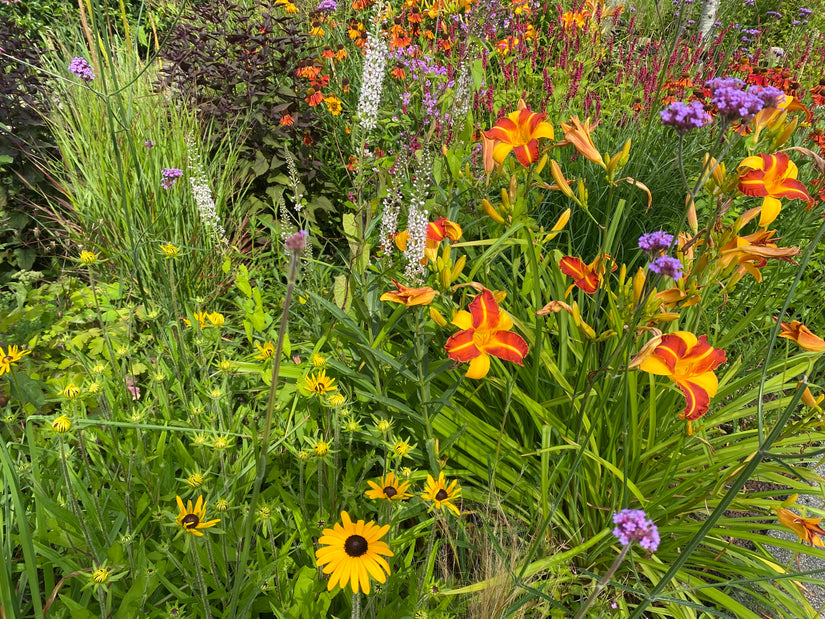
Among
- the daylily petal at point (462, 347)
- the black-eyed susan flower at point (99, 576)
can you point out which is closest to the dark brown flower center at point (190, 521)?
the black-eyed susan flower at point (99, 576)

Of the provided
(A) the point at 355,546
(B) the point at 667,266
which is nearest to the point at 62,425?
(A) the point at 355,546

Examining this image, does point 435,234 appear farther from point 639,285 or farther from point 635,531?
point 635,531

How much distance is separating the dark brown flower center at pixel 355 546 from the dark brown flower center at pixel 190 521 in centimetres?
27

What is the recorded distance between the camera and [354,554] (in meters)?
0.92

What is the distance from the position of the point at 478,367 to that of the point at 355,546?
1.59ft

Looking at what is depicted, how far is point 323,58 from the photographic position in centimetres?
344

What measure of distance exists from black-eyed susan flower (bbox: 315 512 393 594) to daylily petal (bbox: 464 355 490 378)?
41 cm

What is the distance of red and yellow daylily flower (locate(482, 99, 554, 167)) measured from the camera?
145cm

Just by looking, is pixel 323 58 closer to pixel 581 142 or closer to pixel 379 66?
pixel 379 66

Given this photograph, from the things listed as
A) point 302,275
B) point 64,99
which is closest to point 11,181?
point 64,99

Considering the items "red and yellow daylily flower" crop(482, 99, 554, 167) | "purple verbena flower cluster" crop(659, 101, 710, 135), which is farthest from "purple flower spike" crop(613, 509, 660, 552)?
"red and yellow daylily flower" crop(482, 99, 554, 167)

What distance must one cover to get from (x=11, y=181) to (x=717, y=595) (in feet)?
12.0

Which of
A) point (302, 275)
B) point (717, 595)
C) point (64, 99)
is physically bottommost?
point (717, 595)

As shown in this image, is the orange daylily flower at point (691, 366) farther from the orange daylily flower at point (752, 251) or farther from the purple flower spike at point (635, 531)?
the purple flower spike at point (635, 531)
